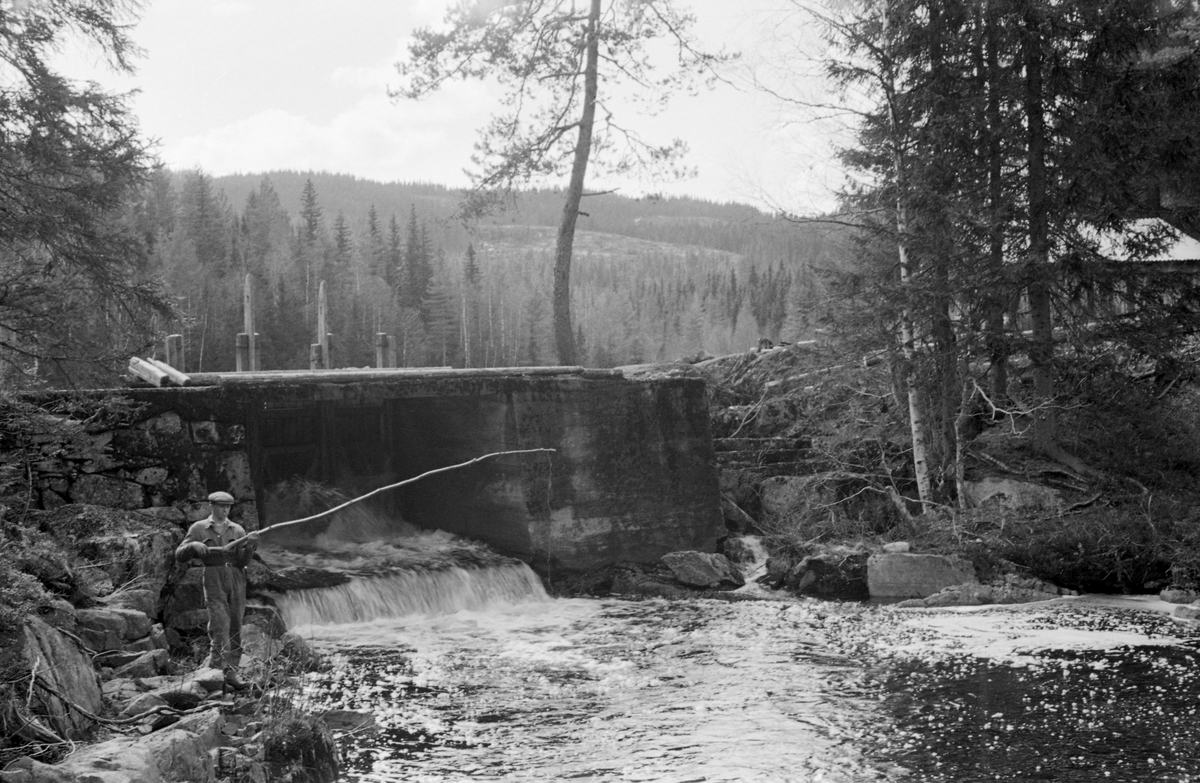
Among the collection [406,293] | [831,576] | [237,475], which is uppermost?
[406,293]

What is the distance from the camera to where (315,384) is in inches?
476

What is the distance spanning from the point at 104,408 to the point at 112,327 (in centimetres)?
254

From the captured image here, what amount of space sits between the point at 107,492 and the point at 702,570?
22.4 feet

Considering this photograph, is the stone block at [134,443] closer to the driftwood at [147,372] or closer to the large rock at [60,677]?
the driftwood at [147,372]

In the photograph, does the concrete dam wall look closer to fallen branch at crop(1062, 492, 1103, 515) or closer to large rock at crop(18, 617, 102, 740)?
fallen branch at crop(1062, 492, 1103, 515)

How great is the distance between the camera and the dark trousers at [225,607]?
796 centimetres

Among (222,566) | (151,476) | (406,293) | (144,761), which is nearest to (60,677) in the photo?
(144,761)

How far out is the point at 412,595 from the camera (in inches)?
460

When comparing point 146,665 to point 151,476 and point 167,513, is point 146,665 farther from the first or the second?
point 151,476

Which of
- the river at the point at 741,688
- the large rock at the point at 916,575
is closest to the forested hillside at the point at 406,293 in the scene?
the large rock at the point at 916,575

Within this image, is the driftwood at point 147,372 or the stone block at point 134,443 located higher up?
the driftwood at point 147,372

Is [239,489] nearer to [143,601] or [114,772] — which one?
[143,601]

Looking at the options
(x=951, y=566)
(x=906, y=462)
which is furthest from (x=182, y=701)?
(x=906, y=462)

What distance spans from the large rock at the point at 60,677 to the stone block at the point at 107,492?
160 inches
